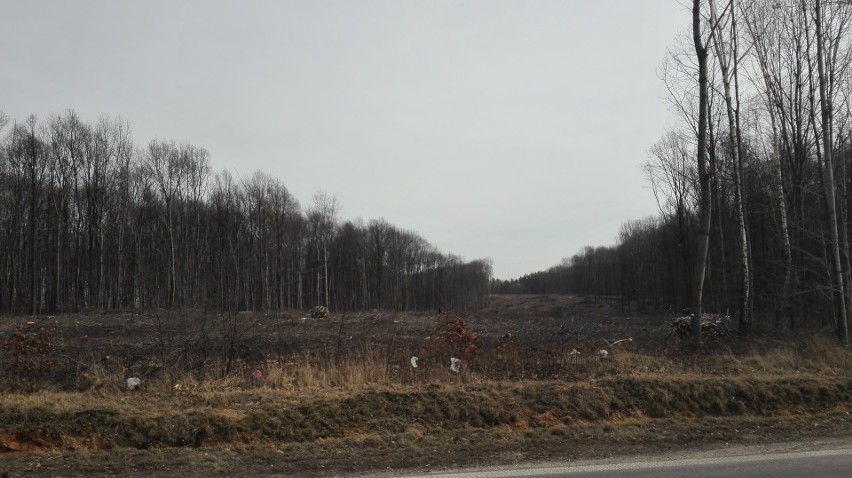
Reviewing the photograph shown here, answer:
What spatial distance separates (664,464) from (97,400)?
29.7 feet

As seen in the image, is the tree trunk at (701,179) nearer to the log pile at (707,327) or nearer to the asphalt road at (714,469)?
the log pile at (707,327)

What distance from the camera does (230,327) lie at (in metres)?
12.2

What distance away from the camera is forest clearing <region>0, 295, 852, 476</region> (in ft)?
24.4

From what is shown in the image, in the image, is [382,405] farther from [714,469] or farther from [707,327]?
[707,327]

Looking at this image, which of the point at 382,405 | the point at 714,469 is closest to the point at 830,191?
the point at 714,469

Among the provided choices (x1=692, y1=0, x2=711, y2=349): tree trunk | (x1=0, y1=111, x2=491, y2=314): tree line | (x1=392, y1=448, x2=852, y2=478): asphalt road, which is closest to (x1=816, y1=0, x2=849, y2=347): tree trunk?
(x1=692, y1=0, x2=711, y2=349): tree trunk

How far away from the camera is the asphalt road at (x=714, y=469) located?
6.29 meters

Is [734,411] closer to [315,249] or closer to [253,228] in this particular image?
[253,228]

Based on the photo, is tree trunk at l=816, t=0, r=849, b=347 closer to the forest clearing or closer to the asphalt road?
the forest clearing

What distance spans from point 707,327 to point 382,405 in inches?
626

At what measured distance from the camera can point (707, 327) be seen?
20703 millimetres

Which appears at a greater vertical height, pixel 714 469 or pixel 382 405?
pixel 382 405

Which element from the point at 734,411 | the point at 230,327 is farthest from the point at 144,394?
the point at 734,411

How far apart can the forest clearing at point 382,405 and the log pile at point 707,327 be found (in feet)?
17.6
